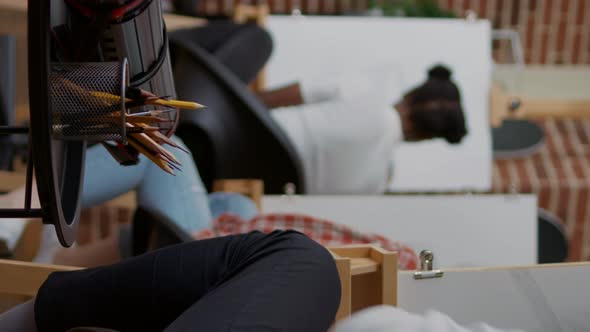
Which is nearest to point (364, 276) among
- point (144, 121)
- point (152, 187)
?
point (144, 121)

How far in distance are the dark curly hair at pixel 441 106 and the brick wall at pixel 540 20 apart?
2.67ft

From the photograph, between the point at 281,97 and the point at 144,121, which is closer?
the point at 144,121

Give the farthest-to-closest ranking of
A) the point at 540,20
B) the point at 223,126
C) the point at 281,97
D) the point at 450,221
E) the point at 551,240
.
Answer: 1. the point at 540,20
2. the point at 551,240
3. the point at 281,97
4. the point at 450,221
5. the point at 223,126

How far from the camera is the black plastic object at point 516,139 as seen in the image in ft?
8.93

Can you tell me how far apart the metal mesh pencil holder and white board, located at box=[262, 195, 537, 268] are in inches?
49.0

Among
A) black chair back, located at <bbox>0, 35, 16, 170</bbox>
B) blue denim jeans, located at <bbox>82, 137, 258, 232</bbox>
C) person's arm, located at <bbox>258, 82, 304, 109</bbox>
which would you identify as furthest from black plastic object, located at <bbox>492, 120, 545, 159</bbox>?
black chair back, located at <bbox>0, 35, 16, 170</bbox>

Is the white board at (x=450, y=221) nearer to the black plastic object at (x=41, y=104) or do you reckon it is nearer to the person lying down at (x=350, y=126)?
the person lying down at (x=350, y=126)

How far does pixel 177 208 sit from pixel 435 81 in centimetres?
114

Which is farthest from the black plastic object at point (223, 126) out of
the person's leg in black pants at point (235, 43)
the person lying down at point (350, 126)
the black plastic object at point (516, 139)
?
the black plastic object at point (516, 139)

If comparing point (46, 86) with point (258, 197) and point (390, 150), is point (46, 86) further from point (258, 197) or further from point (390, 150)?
point (390, 150)

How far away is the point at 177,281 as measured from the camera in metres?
0.69

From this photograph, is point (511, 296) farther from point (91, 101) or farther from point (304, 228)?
point (304, 228)

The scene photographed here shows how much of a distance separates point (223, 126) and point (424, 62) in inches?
Result: 29.9

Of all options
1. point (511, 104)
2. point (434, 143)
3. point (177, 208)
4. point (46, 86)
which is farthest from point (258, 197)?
point (46, 86)
